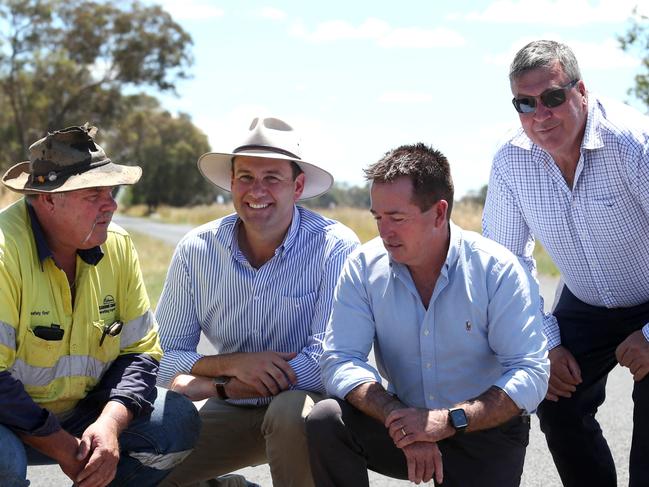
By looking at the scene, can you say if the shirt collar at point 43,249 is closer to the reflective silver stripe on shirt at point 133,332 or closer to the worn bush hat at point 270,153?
the reflective silver stripe on shirt at point 133,332

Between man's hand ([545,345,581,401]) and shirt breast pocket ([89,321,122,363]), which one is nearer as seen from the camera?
shirt breast pocket ([89,321,122,363])

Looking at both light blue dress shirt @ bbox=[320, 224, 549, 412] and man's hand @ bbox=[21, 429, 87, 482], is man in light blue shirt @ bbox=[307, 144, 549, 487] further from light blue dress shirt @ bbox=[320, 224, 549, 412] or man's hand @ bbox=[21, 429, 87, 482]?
man's hand @ bbox=[21, 429, 87, 482]

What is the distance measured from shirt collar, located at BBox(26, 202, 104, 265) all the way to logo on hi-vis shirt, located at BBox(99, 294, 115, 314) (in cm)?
18

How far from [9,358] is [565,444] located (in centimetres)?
264

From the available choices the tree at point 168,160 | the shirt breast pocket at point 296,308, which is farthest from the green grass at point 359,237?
the tree at point 168,160

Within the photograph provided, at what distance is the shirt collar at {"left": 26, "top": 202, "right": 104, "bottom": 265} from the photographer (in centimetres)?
368

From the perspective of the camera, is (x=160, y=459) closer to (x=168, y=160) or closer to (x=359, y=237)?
(x=359, y=237)

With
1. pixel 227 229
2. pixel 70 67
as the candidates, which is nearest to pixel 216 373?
pixel 227 229

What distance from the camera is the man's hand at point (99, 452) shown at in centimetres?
357

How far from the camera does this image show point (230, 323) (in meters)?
4.51

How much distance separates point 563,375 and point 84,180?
7.93ft

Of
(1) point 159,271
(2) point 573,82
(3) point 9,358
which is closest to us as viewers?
(3) point 9,358

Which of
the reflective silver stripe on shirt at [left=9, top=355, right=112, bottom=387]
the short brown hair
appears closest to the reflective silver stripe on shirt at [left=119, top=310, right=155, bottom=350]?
the reflective silver stripe on shirt at [left=9, top=355, right=112, bottom=387]

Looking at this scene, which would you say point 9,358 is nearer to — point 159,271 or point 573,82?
point 573,82
